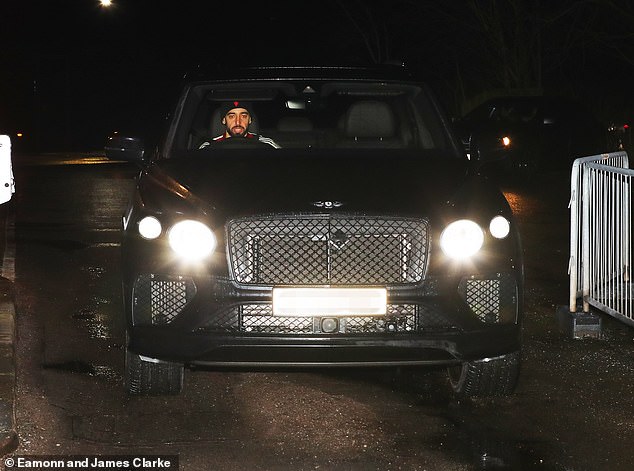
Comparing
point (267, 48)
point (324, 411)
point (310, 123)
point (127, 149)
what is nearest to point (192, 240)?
point (324, 411)

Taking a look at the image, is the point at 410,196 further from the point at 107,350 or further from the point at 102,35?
the point at 102,35

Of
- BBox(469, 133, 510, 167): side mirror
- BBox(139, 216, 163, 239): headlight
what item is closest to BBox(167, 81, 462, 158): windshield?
BBox(469, 133, 510, 167): side mirror

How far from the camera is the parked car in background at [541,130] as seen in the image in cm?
2317

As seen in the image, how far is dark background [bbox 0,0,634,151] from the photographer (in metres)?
35.9

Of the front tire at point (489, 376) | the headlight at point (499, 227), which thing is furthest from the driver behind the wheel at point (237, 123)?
the front tire at point (489, 376)

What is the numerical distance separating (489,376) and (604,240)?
2.59 meters

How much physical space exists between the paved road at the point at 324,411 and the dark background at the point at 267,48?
52.0ft

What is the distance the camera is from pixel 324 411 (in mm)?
6484

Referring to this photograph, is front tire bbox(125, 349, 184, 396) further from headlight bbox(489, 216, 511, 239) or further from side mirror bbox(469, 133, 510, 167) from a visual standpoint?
side mirror bbox(469, 133, 510, 167)

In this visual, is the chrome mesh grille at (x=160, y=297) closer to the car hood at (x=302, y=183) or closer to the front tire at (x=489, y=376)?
the car hood at (x=302, y=183)

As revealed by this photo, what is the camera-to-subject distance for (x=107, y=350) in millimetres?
8094

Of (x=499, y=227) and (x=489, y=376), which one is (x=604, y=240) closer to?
(x=489, y=376)

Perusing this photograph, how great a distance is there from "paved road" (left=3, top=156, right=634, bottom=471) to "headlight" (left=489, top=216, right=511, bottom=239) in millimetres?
887

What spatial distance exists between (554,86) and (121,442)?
34.1 m
